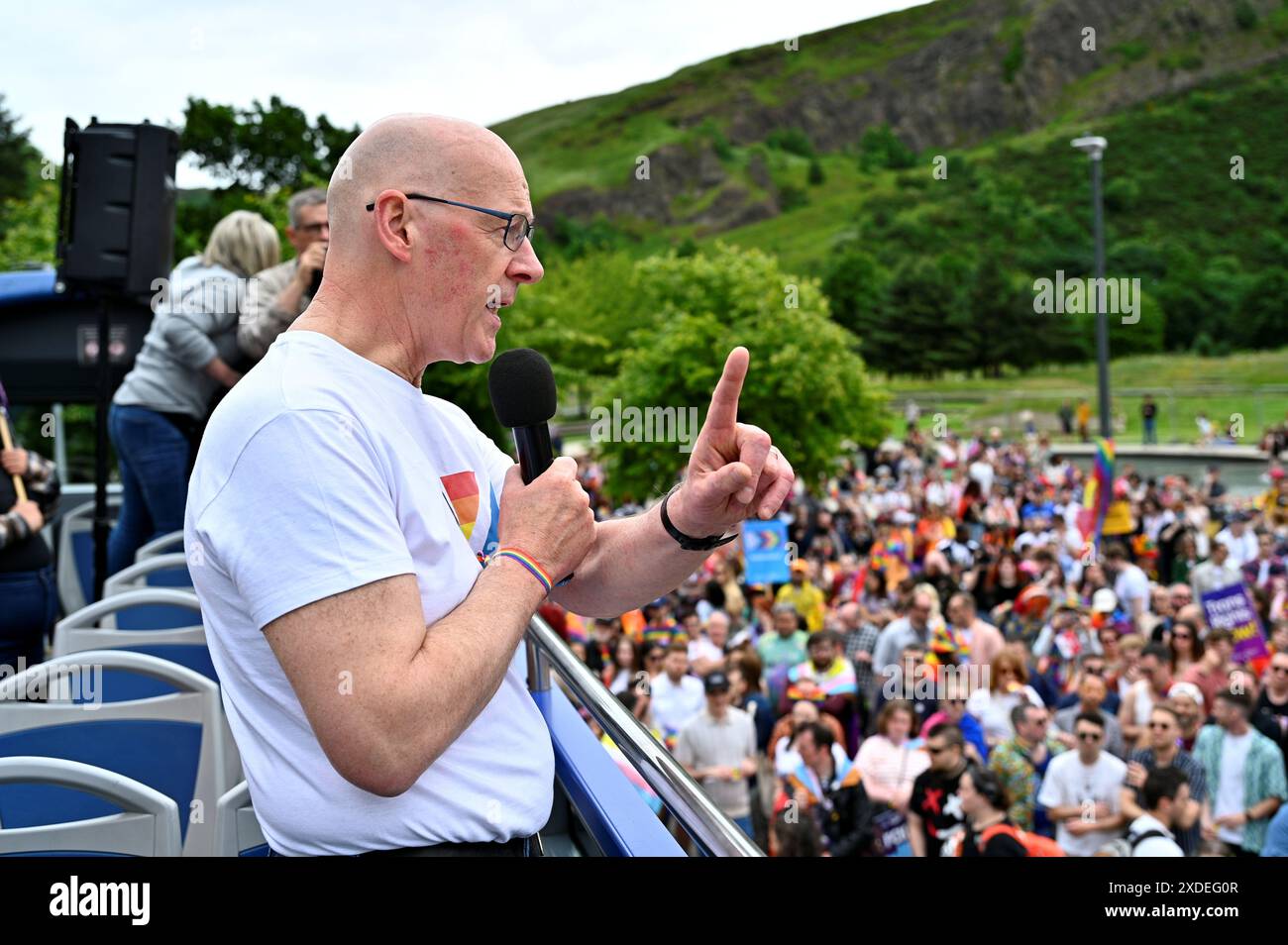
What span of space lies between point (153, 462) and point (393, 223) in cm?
367

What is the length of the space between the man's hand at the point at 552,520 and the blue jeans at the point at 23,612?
8.63 feet

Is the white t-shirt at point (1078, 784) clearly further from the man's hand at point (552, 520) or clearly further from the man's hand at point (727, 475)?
the man's hand at point (552, 520)

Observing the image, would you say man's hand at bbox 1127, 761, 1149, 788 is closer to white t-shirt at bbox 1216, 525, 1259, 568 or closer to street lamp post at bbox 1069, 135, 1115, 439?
white t-shirt at bbox 1216, 525, 1259, 568

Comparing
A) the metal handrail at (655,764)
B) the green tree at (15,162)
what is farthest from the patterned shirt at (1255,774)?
the green tree at (15,162)

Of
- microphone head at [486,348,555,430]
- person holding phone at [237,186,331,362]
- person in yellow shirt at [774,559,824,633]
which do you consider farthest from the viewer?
person in yellow shirt at [774,559,824,633]

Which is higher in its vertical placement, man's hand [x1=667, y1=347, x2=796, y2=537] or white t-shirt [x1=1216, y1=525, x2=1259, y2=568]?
man's hand [x1=667, y1=347, x2=796, y2=537]

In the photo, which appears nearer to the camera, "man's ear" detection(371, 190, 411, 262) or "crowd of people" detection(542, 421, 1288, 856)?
"man's ear" detection(371, 190, 411, 262)

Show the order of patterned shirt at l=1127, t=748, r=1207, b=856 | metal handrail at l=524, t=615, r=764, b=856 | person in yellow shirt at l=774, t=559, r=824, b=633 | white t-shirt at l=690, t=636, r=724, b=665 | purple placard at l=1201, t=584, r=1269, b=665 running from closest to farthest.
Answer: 1. metal handrail at l=524, t=615, r=764, b=856
2. patterned shirt at l=1127, t=748, r=1207, b=856
3. purple placard at l=1201, t=584, r=1269, b=665
4. white t-shirt at l=690, t=636, r=724, b=665
5. person in yellow shirt at l=774, t=559, r=824, b=633

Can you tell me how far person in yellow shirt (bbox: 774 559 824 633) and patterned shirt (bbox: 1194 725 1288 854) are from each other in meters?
4.45

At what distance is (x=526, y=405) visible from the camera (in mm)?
1943

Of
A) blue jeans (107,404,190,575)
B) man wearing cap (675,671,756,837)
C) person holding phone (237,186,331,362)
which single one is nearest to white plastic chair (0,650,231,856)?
person holding phone (237,186,331,362)

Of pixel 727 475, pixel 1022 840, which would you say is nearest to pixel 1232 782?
pixel 1022 840

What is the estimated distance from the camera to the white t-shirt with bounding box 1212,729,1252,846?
22.3ft

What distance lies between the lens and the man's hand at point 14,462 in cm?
381
